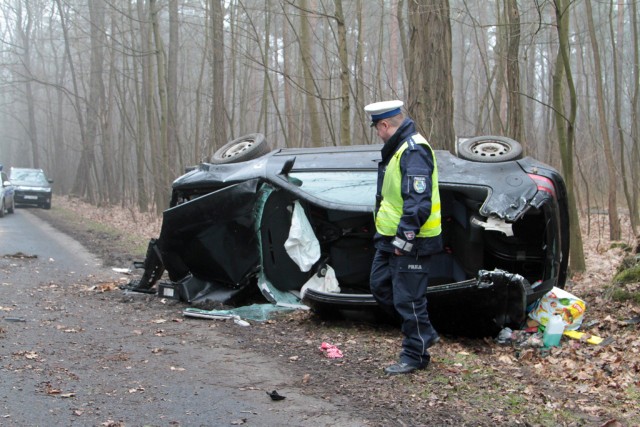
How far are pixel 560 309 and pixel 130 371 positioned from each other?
3.68 m

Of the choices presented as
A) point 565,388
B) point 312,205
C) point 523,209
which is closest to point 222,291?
point 312,205

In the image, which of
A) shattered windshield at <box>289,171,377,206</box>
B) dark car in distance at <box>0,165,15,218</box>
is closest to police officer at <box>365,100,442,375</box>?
shattered windshield at <box>289,171,377,206</box>

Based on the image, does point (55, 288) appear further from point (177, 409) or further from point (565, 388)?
point (565, 388)

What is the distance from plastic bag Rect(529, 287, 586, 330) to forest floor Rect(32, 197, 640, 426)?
0.20 meters

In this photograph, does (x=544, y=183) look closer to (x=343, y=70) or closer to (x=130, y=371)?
(x=130, y=371)

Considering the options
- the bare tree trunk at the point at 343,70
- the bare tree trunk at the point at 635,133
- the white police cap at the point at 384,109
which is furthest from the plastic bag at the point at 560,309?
the bare tree trunk at the point at 635,133

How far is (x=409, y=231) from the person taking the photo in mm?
4758

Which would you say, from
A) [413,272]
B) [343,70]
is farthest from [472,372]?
[343,70]

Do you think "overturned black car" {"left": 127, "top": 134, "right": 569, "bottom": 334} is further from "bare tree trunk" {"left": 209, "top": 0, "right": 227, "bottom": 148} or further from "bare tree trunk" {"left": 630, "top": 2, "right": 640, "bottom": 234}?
"bare tree trunk" {"left": 630, "top": 2, "right": 640, "bottom": 234}

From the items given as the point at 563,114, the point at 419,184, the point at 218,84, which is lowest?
the point at 419,184

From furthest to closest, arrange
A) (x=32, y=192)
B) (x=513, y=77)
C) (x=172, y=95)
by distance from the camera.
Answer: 1. (x=32, y=192)
2. (x=172, y=95)
3. (x=513, y=77)

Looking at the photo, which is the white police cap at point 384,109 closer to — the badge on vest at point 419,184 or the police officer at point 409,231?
the police officer at point 409,231

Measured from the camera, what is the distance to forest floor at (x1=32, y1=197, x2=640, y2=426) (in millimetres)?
4066

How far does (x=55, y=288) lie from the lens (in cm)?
880
